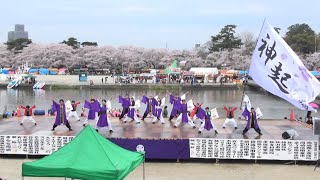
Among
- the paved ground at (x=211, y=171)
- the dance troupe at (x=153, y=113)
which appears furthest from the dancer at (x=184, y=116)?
the paved ground at (x=211, y=171)

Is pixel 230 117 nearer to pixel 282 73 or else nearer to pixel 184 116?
pixel 184 116

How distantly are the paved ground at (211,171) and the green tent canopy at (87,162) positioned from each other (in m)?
4.10

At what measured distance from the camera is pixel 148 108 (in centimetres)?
2134

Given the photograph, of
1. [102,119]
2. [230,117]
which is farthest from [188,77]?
[102,119]

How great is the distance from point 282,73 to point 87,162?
8.84 metres

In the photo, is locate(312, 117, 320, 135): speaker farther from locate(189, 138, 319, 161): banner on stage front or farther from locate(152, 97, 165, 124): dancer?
locate(152, 97, 165, 124): dancer

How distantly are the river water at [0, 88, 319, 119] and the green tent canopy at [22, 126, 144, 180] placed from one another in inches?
999

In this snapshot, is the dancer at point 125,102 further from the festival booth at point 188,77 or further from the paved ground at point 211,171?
the festival booth at point 188,77

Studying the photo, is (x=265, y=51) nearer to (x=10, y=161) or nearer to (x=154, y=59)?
(x=10, y=161)

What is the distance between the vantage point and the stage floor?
1759 cm

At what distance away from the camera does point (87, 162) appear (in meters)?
9.86

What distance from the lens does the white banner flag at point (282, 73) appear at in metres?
15.5

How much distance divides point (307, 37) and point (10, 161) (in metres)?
70.4

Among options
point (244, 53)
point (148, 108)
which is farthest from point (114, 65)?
point (148, 108)
